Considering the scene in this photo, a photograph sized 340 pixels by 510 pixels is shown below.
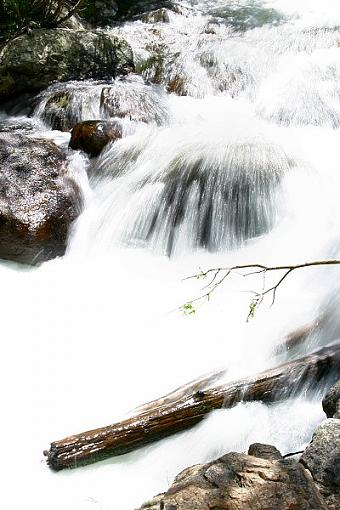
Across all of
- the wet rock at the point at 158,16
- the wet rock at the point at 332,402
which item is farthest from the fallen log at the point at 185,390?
the wet rock at the point at 158,16

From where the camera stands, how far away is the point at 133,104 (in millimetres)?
7508

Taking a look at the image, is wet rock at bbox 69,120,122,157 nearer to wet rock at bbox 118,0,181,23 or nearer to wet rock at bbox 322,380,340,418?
wet rock at bbox 322,380,340,418

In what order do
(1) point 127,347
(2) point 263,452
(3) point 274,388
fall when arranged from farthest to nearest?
1. (1) point 127,347
2. (3) point 274,388
3. (2) point 263,452

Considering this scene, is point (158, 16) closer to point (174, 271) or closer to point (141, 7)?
point (141, 7)

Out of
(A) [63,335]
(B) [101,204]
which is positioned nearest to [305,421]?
(A) [63,335]

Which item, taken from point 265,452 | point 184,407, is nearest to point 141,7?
point 184,407

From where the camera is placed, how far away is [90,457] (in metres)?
2.97

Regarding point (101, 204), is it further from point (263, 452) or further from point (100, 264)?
point (263, 452)

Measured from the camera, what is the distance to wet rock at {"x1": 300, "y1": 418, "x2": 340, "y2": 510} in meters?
2.05

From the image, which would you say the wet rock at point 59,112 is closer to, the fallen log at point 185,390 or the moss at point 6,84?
the moss at point 6,84

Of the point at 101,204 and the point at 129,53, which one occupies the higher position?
the point at 129,53

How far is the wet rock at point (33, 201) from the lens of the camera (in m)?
5.34

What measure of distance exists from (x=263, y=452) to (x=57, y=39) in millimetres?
8258

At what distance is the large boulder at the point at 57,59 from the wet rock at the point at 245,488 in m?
7.83
